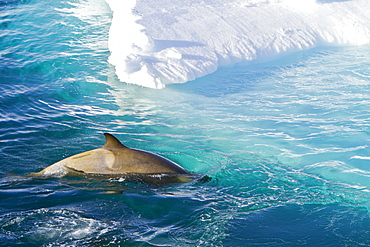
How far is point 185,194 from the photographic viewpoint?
536 cm

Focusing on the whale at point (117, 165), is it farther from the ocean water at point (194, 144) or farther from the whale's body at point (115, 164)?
the ocean water at point (194, 144)

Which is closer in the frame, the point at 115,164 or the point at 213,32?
the point at 115,164

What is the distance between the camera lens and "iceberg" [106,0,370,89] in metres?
10.7

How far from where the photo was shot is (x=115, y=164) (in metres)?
5.52

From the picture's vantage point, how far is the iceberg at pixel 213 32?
1069 cm

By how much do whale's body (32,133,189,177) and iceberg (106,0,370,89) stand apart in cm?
462

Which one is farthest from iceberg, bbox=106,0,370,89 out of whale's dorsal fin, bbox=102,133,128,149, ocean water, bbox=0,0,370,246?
whale's dorsal fin, bbox=102,133,128,149

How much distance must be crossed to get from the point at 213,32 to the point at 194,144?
5825mm

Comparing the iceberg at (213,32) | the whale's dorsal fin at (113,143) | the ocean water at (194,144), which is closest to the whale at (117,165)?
the whale's dorsal fin at (113,143)

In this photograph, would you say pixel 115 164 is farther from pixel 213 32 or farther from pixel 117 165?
pixel 213 32

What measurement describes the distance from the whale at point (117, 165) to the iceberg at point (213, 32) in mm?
4626

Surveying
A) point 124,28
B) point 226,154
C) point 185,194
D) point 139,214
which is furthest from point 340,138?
point 124,28

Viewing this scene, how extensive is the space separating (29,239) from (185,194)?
192 cm

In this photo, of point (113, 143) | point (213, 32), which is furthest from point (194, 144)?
point (213, 32)
